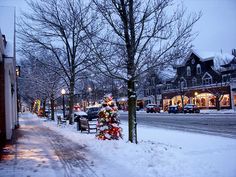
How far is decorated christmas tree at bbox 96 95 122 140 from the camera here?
14.4 metres

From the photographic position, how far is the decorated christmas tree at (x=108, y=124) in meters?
14.4

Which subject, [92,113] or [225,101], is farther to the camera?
[225,101]

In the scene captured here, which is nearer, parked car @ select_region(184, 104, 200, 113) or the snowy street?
the snowy street

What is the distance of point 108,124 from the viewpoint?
14.6 m

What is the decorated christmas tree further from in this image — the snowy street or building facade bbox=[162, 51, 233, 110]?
building facade bbox=[162, 51, 233, 110]

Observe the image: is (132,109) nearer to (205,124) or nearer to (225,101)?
(205,124)

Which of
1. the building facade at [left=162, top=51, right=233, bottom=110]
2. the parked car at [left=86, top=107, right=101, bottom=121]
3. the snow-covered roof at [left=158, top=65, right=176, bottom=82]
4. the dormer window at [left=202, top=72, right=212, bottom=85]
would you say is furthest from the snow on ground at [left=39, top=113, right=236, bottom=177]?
the dormer window at [left=202, top=72, right=212, bottom=85]

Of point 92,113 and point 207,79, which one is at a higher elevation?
point 207,79

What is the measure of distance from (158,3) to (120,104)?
81.8m

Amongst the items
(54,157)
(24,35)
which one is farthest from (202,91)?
(54,157)

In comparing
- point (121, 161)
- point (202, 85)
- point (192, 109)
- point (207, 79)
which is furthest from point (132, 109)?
point (202, 85)

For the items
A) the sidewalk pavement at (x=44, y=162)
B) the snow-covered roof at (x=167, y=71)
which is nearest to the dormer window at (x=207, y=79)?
the snow-covered roof at (x=167, y=71)

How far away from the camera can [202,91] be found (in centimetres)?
6078

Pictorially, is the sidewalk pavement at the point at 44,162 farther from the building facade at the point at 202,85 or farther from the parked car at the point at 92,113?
the building facade at the point at 202,85
